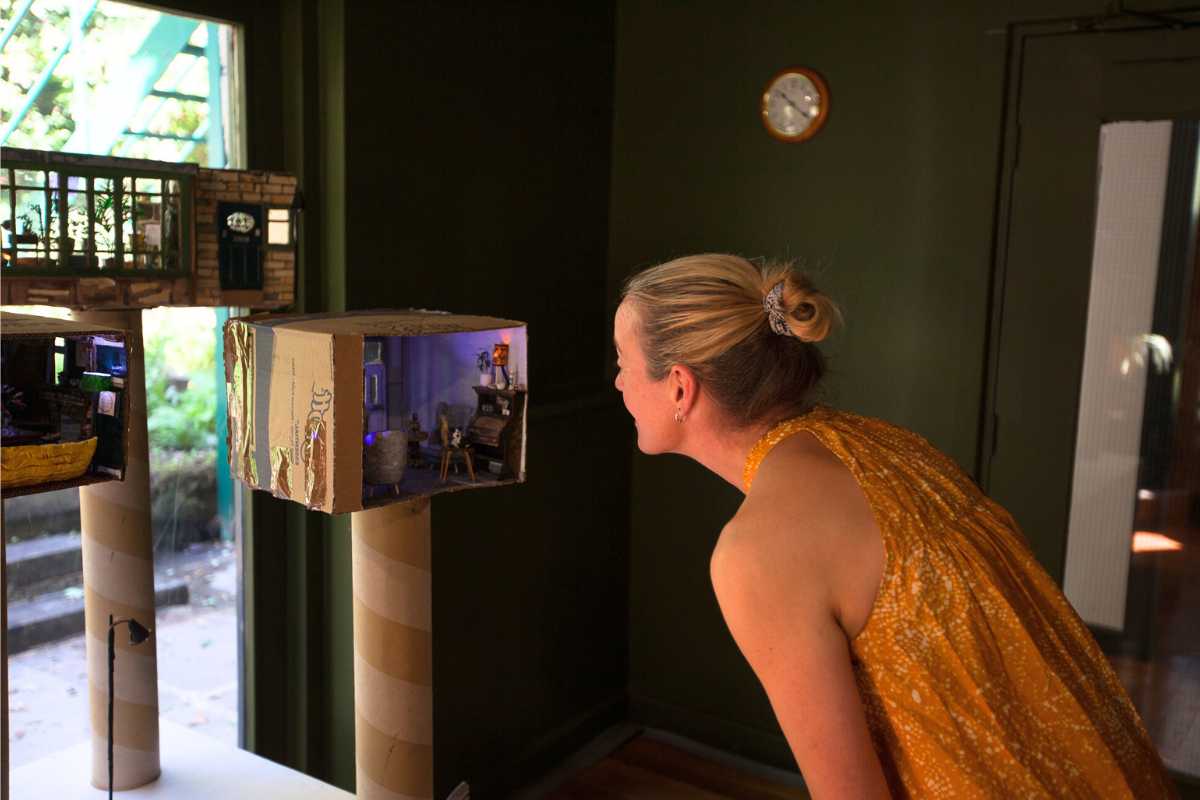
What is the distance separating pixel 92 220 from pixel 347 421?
21.2 inches

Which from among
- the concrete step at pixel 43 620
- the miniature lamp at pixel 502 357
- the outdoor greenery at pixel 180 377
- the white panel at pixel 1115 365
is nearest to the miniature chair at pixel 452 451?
the miniature lamp at pixel 502 357

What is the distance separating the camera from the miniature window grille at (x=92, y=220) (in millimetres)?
1431

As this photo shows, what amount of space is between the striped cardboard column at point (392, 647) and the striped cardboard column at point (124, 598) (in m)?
0.40

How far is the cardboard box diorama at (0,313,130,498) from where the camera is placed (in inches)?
49.8

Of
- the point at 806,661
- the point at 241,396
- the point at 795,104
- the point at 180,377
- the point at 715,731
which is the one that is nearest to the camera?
the point at 806,661

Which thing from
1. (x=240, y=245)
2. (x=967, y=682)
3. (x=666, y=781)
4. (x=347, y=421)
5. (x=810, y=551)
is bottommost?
(x=666, y=781)

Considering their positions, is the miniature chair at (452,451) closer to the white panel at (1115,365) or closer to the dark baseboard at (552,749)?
the dark baseboard at (552,749)

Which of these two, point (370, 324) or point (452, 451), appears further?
point (452, 451)

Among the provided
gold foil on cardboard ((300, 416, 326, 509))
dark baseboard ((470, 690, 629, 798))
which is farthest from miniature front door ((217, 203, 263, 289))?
dark baseboard ((470, 690, 629, 798))

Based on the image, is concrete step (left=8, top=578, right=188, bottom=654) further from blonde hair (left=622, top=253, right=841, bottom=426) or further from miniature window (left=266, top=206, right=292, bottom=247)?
blonde hair (left=622, top=253, right=841, bottom=426)

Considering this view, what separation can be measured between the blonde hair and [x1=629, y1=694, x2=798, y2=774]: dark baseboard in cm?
192

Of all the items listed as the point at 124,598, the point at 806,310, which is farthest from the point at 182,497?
the point at 806,310

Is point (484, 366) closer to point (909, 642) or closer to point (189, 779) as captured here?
point (909, 642)

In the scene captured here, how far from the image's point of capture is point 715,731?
10.2ft
